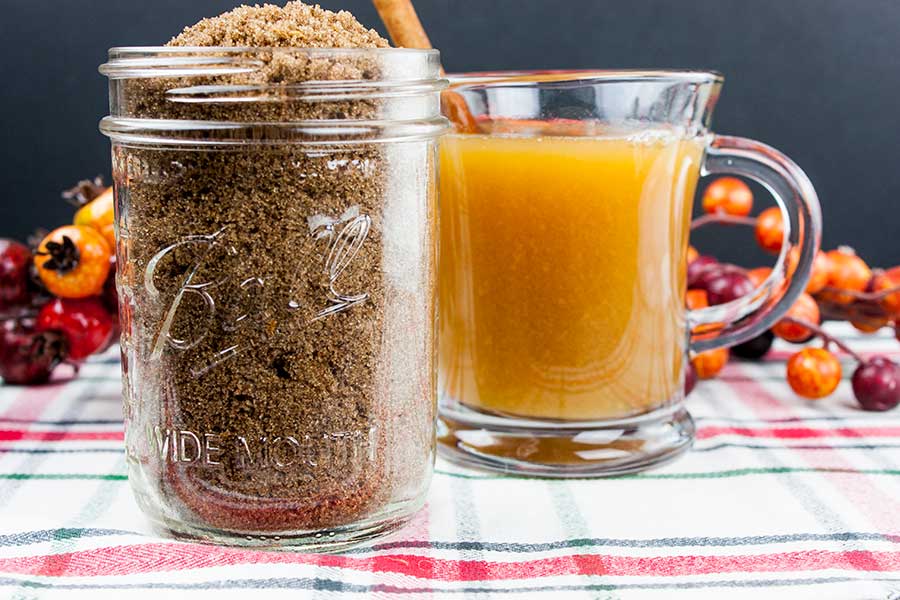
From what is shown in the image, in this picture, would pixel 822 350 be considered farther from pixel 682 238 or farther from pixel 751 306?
pixel 682 238

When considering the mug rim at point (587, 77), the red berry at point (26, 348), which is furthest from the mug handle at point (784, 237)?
the red berry at point (26, 348)

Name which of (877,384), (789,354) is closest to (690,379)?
(877,384)

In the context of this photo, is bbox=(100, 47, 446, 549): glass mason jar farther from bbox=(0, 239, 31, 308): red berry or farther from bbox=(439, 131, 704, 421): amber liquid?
bbox=(0, 239, 31, 308): red berry

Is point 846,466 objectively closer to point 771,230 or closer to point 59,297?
point 771,230

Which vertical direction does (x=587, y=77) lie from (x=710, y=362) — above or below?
above

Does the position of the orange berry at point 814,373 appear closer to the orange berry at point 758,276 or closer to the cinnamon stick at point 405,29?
the orange berry at point 758,276

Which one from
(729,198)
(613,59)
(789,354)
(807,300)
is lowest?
(789,354)

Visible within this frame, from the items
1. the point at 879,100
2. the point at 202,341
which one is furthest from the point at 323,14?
the point at 879,100
